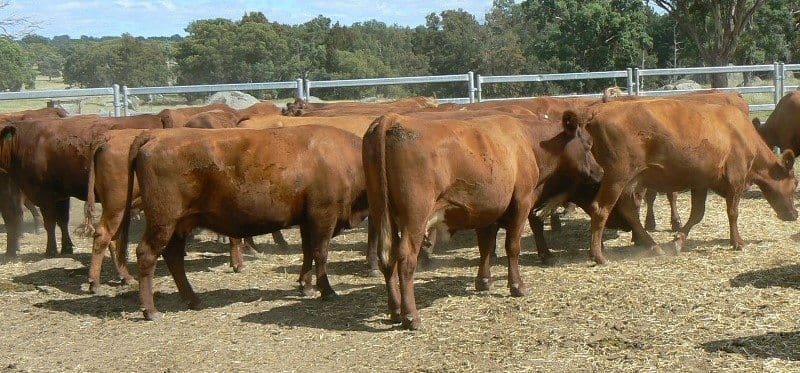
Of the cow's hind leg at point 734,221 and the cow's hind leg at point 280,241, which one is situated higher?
the cow's hind leg at point 734,221

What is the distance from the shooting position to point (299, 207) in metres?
7.58

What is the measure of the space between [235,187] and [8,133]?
4338mm

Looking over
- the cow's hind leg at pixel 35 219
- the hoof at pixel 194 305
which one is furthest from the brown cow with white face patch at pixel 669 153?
the cow's hind leg at pixel 35 219

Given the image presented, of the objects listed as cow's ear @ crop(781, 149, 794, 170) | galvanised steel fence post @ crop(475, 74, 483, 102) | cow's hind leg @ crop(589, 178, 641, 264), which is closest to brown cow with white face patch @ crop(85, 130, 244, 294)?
cow's hind leg @ crop(589, 178, 641, 264)

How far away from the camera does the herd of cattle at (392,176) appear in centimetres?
676

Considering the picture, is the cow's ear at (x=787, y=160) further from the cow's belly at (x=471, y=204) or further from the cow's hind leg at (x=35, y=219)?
the cow's hind leg at (x=35, y=219)

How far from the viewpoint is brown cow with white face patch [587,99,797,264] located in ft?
28.6

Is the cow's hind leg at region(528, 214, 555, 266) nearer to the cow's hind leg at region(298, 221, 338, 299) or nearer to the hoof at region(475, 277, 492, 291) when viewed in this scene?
the hoof at region(475, 277, 492, 291)

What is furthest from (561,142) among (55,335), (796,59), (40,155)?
(796,59)

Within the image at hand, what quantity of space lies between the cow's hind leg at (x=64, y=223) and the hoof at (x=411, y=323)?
18.0ft

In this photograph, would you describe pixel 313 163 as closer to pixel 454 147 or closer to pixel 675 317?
pixel 454 147

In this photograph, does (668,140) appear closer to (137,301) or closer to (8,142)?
(137,301)

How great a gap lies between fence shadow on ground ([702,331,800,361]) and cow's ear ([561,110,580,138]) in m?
2.74

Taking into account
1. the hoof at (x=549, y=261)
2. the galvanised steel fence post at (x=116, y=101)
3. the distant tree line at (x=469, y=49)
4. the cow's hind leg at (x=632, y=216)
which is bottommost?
the hoof at (x=549, y=261)
